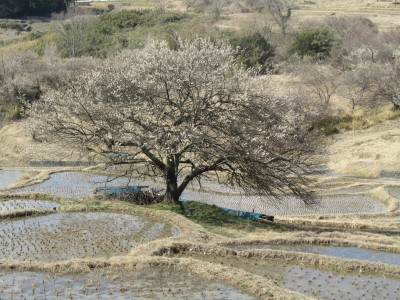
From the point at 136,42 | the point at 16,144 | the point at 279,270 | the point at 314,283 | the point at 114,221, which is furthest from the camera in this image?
the point at 136,42

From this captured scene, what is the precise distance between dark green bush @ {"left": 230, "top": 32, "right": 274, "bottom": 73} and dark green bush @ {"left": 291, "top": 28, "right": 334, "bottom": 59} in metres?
3.83

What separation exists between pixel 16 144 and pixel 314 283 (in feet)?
130

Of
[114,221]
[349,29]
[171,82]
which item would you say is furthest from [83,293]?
[349,29]

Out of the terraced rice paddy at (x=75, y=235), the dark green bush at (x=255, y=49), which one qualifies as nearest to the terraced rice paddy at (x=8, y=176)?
the terraced rice paddy at (x=75, y=235)

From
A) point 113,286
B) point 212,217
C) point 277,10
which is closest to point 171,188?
point 212,217

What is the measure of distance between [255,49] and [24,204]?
46084mm

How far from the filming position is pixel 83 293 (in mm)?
15555

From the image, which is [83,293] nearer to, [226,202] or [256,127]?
[256,127]

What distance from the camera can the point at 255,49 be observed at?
68812mm

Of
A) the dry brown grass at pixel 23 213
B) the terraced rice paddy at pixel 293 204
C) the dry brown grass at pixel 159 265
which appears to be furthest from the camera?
the terraced rice paddy at pixel 293 204

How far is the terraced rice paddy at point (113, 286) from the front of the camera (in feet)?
50.7

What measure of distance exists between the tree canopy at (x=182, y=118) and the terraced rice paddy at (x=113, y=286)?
8.54 metres

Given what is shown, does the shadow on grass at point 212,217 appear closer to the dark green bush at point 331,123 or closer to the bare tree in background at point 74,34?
the dark green bush at point 331,123

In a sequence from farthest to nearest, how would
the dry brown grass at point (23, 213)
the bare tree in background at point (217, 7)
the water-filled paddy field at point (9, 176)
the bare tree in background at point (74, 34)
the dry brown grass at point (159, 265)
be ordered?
the bare tree in background at point (217, 7) → the bare tree in background at point (74, 34) → the water-filled paddy field at point (9, 176) → the dry brown grass at point (23, 213) → the dry brown grass at point (159, 265)
